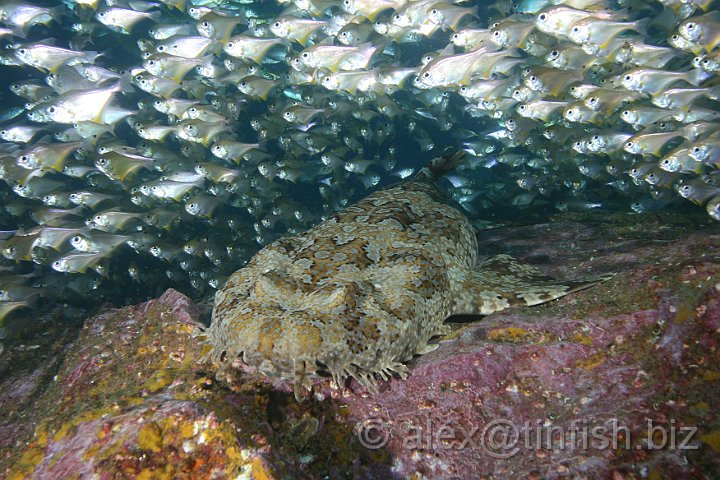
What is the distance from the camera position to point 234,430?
2428mm

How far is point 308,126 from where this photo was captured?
10125 millimetres

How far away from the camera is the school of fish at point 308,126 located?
23.4ft

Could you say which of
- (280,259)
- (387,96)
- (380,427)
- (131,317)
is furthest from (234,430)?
(387,96)

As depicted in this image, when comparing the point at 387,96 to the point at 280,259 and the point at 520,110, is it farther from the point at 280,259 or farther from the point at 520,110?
the point at 280,259

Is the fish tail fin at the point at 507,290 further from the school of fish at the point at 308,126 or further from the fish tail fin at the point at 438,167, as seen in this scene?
the school of fish at the point at 308,126

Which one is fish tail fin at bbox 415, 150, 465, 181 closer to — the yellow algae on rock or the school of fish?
the school of fish

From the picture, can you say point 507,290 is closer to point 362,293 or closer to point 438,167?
point 362,293

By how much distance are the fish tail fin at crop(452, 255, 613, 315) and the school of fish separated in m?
3.23

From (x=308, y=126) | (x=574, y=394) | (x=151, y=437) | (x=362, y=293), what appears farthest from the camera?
(x=308, y=126)

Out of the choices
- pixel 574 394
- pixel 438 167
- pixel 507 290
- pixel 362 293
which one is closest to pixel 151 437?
pixel 362 293

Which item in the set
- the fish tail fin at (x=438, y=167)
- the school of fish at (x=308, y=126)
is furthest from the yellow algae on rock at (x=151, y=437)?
the school of fish at (x=308, y=126)

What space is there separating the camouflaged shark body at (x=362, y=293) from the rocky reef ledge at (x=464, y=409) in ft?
0.74

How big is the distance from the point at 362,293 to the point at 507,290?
1501 mm

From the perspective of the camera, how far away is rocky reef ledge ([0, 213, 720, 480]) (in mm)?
2359
